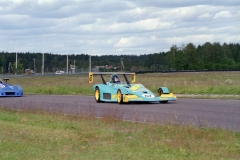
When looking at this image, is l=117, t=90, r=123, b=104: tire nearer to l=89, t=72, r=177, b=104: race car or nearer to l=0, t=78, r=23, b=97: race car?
l=89, t=72, r=177, b=104: race car

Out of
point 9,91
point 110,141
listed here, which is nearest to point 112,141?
point 110,141

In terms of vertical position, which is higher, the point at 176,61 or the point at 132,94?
the point at 176,61

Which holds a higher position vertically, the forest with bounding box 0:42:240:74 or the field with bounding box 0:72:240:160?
the forest with bounding box 0:42:240:74

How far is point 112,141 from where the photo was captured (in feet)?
40.9

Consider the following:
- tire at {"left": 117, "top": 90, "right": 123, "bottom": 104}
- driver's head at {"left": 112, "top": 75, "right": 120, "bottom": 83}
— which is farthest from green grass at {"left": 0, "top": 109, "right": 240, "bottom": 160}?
driver's head at {"left": 112, "top": 75, "right": 120, "bottom": 83}

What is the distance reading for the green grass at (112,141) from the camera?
1070cm

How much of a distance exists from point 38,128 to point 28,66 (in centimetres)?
13090

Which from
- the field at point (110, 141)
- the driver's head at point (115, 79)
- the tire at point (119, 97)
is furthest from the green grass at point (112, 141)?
the driver's head at point (115, 79)

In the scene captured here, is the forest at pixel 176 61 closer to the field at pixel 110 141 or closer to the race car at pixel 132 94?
the race car at pixel 132 94

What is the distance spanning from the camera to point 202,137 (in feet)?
42.3

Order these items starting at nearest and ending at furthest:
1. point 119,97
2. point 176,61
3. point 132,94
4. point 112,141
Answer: point 112,141 < point 132,94 < point 119,97 < point 176,61

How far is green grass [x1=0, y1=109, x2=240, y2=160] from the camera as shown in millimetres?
10703

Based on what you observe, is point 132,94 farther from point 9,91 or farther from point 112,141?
point 112,141

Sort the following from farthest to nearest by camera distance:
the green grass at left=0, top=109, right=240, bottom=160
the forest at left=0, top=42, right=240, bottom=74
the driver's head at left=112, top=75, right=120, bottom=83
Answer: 1. the forest at left=0, top=42, right=240, bottom=74
2. the driver's head at left=112, top=75, right=120, bottom=83
3. the green grass at left=0, top=109, right=240, bottom=160
